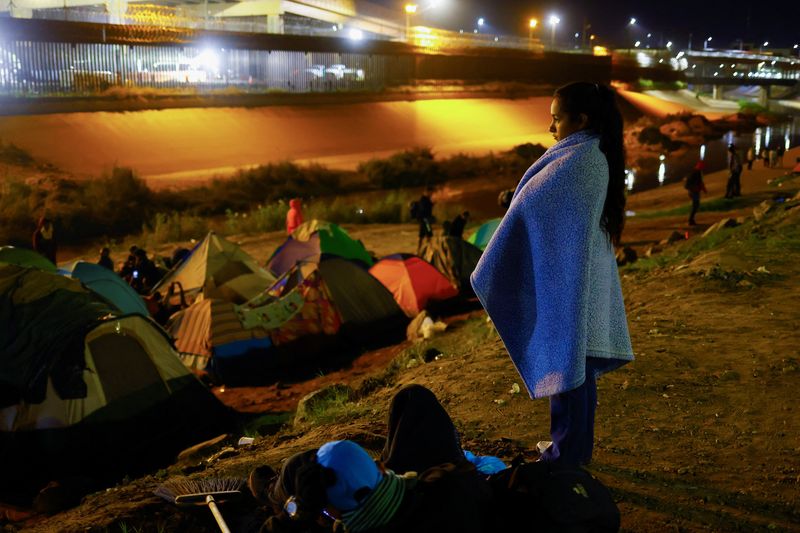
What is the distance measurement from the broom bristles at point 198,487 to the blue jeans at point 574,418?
4.67 feet

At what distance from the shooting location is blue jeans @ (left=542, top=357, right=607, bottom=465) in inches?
144

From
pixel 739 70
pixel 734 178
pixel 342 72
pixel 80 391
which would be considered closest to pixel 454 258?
pixel 80 391

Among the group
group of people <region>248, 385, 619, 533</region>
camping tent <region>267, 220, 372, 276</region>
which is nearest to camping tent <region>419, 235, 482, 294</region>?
camping tent <region>267, 220, 372, 276</region>

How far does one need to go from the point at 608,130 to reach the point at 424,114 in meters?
47.7

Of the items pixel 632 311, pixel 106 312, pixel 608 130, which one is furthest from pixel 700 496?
pixel 106 312

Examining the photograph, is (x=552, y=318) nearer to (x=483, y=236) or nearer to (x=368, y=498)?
(x=368, y=498)

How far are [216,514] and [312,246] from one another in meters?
10.0

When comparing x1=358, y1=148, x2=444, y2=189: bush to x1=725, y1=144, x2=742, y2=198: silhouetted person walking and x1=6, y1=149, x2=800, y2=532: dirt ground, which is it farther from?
x1=6, y1=149, x2=800, y2=532: dirt ground

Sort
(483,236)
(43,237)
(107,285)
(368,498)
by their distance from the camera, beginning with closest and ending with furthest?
(368,498)
(107,285)
(43,237)
(483,236)

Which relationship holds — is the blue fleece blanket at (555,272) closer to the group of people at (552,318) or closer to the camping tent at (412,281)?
the group of people at (552,318)

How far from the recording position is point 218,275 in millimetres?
12430

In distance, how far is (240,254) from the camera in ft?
42.2

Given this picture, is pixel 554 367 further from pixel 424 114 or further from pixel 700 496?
pixel 424 114

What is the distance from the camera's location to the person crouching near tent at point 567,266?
348 cm
